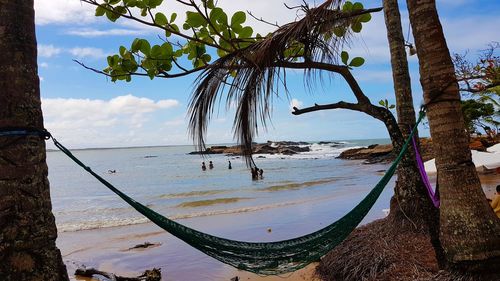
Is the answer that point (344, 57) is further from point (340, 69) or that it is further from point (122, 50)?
point (122, 50)

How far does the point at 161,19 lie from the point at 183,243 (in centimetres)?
572

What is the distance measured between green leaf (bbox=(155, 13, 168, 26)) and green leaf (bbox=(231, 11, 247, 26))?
0.46 metres

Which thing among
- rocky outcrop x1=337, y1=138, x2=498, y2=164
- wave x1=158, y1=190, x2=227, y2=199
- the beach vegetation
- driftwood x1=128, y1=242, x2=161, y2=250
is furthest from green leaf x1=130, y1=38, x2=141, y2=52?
rocky outcrop x1=337, y1=138, x2=498, y2=164

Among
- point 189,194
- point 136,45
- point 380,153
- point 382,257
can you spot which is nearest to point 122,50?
point 136,45

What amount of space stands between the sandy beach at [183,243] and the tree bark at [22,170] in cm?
325

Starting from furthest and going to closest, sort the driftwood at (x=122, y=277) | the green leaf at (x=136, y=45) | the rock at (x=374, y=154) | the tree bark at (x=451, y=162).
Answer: the rock at (x=374, y=154), the driftwood at (x=122, y=277), the green leaf at (x=136, y=45), the tree bark at (x=451, y=162)

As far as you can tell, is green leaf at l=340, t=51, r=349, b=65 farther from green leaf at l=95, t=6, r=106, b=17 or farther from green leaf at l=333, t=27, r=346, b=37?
green leaf at l=95, t=6, r=106, b=17

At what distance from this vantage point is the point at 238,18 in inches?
87.4

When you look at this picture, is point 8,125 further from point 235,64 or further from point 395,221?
point 395,221

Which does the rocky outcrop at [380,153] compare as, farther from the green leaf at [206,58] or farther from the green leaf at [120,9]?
the green leaf at [120,9]

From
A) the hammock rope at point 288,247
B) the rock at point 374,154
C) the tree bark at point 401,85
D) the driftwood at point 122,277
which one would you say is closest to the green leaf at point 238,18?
the hammock rope at point 288,247

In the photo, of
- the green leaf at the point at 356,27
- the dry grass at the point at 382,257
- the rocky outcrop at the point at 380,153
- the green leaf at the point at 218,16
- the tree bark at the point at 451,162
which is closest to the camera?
the tree bark at the point at 451,162

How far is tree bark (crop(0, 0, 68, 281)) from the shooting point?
4.36 ft

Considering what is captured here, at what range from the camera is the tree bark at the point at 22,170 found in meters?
1.33
